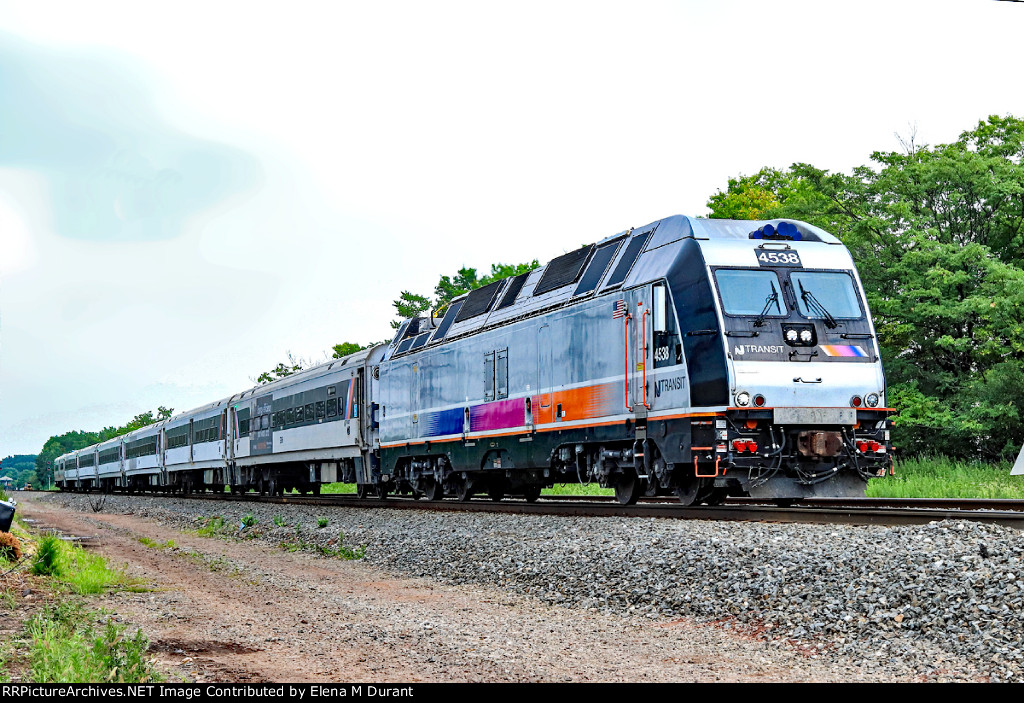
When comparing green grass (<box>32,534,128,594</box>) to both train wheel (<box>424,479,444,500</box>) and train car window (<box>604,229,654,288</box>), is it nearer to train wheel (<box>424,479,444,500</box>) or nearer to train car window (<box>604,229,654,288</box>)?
train car window (<box>604,229,654,288</box>)

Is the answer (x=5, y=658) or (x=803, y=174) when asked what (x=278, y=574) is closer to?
(x=5, y=658)

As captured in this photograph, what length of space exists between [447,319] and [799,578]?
1331cm

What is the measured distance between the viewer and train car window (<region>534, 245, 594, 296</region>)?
648 inches

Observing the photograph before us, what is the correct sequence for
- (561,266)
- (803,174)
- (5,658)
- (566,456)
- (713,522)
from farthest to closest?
1. (803,174)
2. (561,266)
3. (566,456)
4. (713,522)
5. (5,658)

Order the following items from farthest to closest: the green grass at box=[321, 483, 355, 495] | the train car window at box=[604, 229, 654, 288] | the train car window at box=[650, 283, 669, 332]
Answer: the green grass at box=[321, 483, 355, 495] < the train car window at box=[604, 229, 654, 288] < the train car window at box=[650, 283, 669, 332]

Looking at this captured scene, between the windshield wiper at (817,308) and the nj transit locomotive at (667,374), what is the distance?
2cm

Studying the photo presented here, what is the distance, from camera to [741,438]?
12477mm

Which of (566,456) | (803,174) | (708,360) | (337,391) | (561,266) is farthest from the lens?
(803,174)

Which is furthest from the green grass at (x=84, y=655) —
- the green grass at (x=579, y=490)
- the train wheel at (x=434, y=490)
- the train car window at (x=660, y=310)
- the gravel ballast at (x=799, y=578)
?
the green grass at (x=579, y=490)

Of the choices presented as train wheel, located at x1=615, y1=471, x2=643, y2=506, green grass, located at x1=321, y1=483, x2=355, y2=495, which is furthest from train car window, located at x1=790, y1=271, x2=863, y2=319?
green grass, located at x1=321, y1=483, x2=355, y2=495

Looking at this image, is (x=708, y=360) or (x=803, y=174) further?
(x=803, y=174)

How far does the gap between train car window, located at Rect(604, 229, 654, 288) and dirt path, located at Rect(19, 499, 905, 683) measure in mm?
5203
